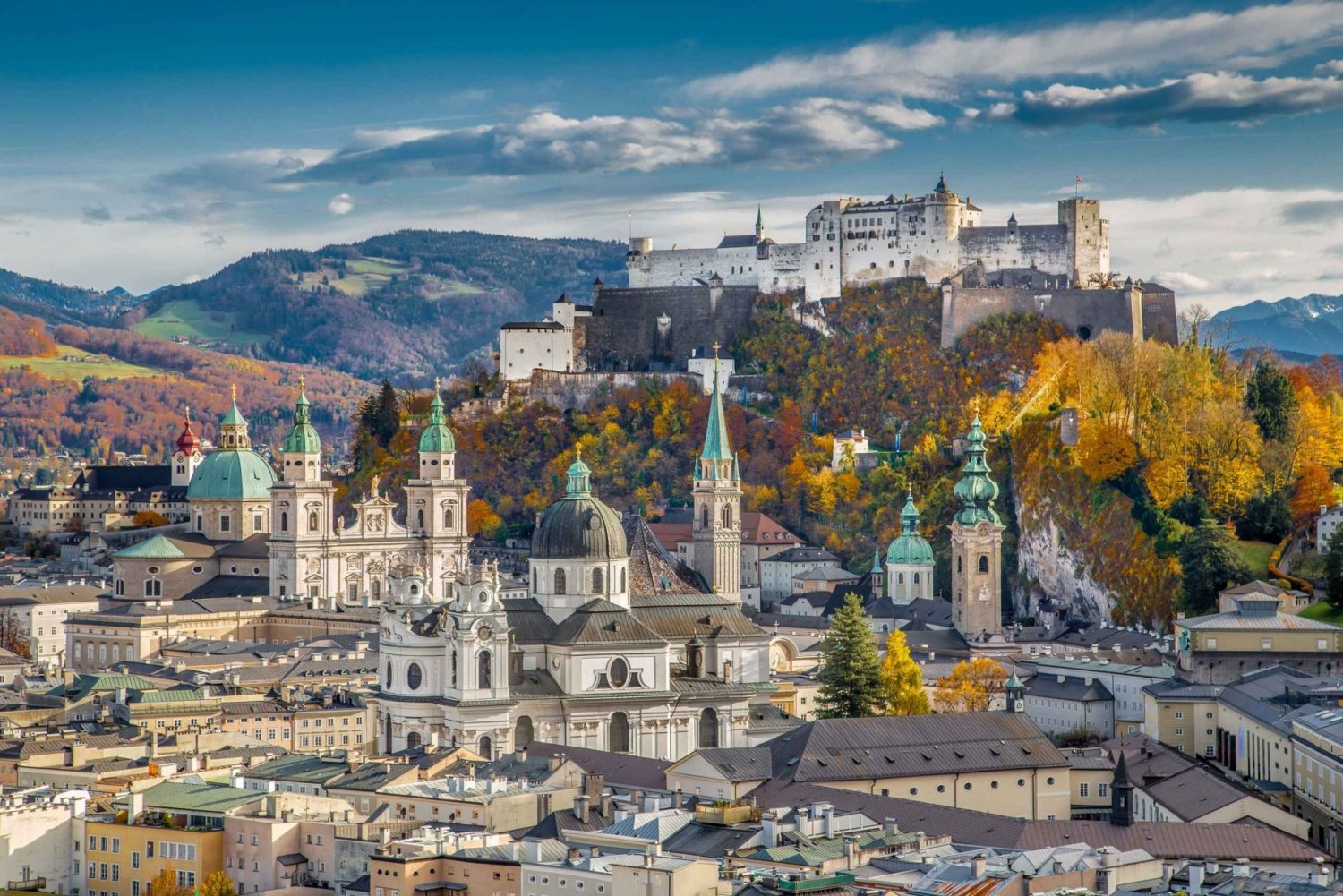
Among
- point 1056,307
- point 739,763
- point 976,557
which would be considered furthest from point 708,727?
point 1056,307

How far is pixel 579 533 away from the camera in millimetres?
84750

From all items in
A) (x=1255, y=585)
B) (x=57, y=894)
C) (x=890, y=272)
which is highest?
(x=890, y=272)

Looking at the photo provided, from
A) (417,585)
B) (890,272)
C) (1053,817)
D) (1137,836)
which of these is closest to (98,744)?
(417,585)

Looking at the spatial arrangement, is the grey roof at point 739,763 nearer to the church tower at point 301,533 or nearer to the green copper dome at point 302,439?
the church tower at point 301,533

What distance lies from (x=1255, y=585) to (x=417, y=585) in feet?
97.4

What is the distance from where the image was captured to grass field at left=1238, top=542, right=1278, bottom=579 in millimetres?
99562

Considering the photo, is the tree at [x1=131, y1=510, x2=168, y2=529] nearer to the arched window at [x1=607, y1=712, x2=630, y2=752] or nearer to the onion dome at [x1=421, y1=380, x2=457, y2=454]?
the onion dome at [x1=421, y1=380, x2=457, y2=454]

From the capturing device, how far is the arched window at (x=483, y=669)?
260 feet

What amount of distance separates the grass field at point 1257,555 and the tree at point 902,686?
14060 mm

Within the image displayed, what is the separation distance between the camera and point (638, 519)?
113 metres

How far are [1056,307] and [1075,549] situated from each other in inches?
1021

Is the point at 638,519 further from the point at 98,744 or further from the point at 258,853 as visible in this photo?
the point at 258,853

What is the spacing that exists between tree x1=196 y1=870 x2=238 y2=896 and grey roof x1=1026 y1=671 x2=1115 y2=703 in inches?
1566

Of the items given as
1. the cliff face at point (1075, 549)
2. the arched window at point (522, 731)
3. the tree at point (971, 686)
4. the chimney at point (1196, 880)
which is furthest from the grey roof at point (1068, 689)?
the chimney at point (1196, 880)
